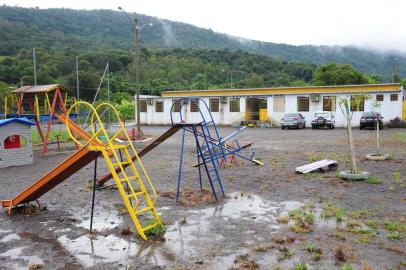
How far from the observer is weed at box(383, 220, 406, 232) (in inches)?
235

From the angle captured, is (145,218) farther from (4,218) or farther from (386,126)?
(386,126)

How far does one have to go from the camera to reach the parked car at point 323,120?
29578mm

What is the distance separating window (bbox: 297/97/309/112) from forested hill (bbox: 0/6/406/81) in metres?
54.9

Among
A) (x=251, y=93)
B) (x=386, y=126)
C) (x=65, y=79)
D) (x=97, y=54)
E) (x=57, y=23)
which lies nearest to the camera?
(x=386, y=126)

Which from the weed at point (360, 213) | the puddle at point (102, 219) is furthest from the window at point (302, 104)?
the puddle at point (102, 219)

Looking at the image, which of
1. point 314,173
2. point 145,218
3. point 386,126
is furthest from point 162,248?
point 386,126

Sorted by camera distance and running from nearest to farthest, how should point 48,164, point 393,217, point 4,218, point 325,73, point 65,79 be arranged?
1. point 393,217
2. point 4,218
3. point 48,164
4. point 65,79
5. point 325,73

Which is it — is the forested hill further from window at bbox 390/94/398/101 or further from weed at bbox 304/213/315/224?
weed at bbox 304/213/315/224

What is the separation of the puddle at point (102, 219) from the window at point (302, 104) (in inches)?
1069

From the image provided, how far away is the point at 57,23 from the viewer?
103438 mm

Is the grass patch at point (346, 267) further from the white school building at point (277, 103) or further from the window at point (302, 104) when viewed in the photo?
the window at point (302, 104)

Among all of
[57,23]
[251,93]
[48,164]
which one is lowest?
[48,164]

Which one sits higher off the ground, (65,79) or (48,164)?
(65,79)

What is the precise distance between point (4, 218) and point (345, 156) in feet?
37.0
